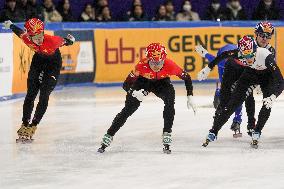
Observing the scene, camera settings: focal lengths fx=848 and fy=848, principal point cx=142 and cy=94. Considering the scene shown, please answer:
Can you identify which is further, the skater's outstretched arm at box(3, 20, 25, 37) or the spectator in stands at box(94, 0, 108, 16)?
the spectator in stands at box(94, 0, 108, 16)

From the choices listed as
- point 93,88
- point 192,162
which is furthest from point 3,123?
point 93,88

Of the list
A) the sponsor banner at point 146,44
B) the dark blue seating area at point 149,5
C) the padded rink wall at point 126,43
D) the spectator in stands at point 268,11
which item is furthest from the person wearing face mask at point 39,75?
the dark blue seating area at point 149,5

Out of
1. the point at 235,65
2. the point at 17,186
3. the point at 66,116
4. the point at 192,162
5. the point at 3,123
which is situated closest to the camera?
the point at 17,186

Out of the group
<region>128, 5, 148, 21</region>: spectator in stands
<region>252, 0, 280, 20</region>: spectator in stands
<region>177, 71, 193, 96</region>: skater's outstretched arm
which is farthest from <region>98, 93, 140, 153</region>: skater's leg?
<region>252, 0, 280, 20</region>: spectator in stands

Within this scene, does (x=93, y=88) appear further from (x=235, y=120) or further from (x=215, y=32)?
(x=235, y=120)

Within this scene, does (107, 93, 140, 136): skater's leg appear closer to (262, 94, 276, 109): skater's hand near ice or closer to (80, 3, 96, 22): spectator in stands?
(262, 94, 276, 109): skater's hand near ice

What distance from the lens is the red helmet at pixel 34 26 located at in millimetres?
11172

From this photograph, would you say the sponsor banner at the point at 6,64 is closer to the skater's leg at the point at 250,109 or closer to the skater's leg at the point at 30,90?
the skater's leg at the point at 30,90

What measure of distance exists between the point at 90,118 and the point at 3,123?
1536 mm

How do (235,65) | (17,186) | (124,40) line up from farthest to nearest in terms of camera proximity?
(124,40), (235,65), (17,186)

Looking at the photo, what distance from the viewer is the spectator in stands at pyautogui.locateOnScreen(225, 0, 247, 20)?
22656 millimetres

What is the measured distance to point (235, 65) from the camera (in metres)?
11.5

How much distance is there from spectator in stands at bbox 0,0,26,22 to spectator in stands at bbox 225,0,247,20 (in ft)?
19.2

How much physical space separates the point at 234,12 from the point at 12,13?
253 inches
